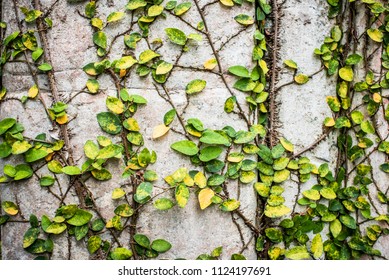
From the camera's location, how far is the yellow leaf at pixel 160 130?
1320 mm

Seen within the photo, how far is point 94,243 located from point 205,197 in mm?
424

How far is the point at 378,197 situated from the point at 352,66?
20.7 inches

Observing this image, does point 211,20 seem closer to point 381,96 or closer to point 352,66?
point 352,66

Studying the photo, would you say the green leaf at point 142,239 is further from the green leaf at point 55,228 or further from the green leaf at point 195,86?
the green leaf at point 195,86

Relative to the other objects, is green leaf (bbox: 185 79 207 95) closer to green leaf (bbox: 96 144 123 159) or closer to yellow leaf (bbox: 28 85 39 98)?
green leaf (bbox: 96 144 123 159)

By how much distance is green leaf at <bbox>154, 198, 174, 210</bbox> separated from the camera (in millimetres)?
1301

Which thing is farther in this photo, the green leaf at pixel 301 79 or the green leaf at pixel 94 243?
the green leaf at pixel 301 79

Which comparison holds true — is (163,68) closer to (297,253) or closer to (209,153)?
(209,153)

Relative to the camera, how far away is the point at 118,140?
4.39 feet

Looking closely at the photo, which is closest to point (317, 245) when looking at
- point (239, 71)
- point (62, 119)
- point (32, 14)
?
point (239, 71)

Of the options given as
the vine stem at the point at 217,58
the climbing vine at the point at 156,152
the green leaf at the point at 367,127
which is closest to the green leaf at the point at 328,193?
the climbing vine at the point at 156,152

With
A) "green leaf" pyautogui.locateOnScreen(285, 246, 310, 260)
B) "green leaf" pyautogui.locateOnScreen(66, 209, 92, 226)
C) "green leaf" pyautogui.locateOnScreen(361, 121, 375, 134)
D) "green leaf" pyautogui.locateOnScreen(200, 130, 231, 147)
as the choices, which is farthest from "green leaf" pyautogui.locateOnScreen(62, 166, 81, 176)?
"green leaf" pyautogui.locateOnScreen(361, 121, 375, 134)

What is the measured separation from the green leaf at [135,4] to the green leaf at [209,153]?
1.80 ft

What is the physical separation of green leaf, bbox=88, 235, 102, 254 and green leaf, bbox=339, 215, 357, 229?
2.98 ft
